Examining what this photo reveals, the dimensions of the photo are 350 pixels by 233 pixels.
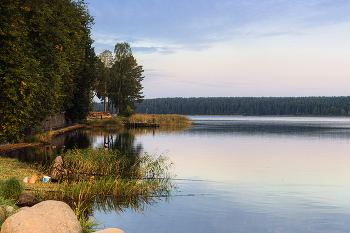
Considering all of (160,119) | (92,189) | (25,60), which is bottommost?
(92,189)

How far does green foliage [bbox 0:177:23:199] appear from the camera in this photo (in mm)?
10398

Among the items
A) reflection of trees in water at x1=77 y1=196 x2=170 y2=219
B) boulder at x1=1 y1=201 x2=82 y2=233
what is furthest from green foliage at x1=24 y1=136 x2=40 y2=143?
boulder at x1=1 y1=201 x2=82 y2=233

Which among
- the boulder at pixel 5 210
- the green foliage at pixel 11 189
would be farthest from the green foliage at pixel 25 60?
the boulder at pixel 5 210

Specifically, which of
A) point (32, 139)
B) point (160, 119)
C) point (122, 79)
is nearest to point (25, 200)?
point (32, 139)

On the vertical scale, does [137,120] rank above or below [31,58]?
below

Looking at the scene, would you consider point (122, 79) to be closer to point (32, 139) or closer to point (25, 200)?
point (32, 139)

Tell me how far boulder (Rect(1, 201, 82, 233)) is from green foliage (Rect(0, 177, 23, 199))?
137 inches

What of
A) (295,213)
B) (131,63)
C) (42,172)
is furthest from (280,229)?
(131,63)

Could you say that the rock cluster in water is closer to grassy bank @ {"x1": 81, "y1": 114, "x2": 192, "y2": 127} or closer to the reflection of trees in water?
the reflection of trees in water

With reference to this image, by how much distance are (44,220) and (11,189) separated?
13.5ft

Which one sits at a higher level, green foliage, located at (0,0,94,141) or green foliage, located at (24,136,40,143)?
green foliage, located at (0,0,94,141)

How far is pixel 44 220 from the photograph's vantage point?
719 cm

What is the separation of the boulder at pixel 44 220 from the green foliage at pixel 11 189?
3.48 metres

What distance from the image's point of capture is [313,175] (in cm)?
2164
